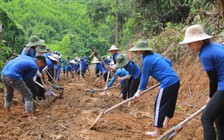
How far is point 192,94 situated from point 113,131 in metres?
3.28

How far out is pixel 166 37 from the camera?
10.1 metres

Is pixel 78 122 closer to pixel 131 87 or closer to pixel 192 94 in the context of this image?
pixel 131 87

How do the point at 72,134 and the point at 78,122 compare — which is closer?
the point at 72,134

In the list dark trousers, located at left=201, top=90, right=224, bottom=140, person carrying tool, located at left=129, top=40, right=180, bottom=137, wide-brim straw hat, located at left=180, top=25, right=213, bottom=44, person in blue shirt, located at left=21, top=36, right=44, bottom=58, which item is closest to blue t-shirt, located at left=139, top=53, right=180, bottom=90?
person carrying tool, located at left=129, top=40, right=180, bottom=137

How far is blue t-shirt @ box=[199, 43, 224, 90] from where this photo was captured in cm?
312

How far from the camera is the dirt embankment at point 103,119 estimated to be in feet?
14.7

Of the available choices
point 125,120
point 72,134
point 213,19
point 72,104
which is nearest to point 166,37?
point 213,19

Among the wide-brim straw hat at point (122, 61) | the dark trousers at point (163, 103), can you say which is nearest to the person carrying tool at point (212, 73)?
the dark trousers at point (163, 103)

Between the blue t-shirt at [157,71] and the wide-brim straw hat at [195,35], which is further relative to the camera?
the blue t-shirt at [157,71]

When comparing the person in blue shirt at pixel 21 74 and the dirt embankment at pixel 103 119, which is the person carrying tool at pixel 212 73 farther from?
the person in blue shirt at pixel 21 74

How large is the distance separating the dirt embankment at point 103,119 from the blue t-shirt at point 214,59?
1.57 metres

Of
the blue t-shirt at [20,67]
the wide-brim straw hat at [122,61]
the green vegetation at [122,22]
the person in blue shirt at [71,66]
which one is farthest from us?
the person in blue shirt at [71,66]

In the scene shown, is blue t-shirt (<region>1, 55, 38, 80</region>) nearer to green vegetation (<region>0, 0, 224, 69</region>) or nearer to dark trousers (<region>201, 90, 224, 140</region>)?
green vegetation (<region>0, 0, 224, 69</region>)

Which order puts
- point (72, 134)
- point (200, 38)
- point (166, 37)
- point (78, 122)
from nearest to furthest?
point (200, 38) → point (72, 134) → point (78, 122) → point (166, 37)
